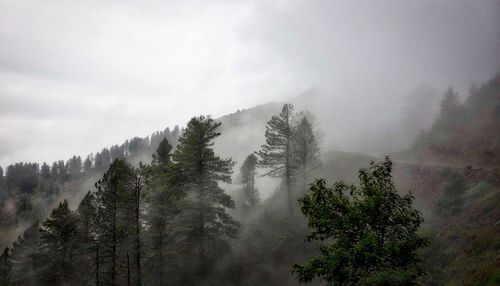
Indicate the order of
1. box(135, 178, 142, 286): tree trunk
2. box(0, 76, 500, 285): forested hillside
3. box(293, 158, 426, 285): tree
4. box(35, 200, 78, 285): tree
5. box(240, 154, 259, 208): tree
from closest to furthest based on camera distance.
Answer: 1. box(293, 158, 426, 285): tree
2. box(0, 76, 500, 285): forested hillside
3. box(135, 178, 142, 286): tree trunk
4. box(35, 200, 78, 285): tree
5. box(240, 154, 259, 208): tree

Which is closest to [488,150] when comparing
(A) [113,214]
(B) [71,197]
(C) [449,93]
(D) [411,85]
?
(C) [449,93]

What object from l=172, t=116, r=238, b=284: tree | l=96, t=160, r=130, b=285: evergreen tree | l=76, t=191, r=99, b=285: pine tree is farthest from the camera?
l=172, t=116, r=238, b=284: tree

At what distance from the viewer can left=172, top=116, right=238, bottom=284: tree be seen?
30.6 metres

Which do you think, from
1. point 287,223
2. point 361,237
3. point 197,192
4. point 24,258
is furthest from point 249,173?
point 361,237

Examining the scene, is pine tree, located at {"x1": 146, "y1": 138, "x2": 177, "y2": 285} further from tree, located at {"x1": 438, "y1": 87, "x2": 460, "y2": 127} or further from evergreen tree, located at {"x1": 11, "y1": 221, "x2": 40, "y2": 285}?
tree, located at {"x1": 438, "y1": 87, "x2": 460, "y2": 127}

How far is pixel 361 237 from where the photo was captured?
10633 millimetres

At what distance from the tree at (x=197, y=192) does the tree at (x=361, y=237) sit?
20.6m

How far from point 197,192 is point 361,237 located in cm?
2205

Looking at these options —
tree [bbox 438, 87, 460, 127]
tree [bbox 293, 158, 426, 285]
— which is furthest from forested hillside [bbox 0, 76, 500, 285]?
tree [bbox 438, 87, 460, 127]

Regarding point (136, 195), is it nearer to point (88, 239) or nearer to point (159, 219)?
point (159, 219)

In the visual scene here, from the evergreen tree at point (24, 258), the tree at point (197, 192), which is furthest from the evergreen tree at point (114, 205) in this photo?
the evergreen tree at point (24, 258)

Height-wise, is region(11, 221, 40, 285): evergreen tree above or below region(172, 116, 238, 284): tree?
below

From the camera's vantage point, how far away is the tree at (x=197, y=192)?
100 feet

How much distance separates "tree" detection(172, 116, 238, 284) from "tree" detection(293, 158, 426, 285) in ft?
67.6
